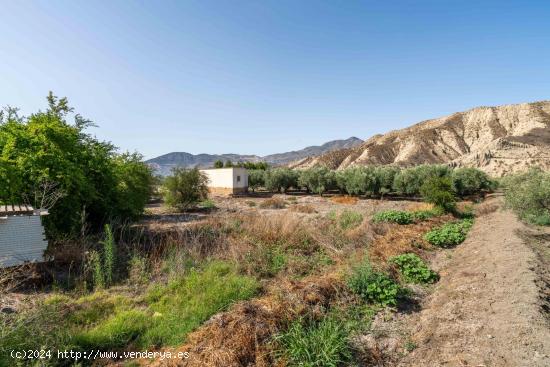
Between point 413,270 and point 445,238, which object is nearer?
point 413,270

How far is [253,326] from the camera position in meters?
4.20

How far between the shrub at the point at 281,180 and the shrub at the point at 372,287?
27.7 metres

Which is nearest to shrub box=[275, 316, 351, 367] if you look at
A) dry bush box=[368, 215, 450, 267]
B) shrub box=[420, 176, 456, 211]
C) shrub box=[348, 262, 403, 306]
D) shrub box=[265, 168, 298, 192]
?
shrub box=[348, 262, 403, 306]

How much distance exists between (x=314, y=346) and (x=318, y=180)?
26.7m

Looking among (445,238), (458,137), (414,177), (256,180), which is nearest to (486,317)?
(445,238)

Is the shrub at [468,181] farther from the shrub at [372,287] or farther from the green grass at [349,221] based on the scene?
the shrub at [372,287]

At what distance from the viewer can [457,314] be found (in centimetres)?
479

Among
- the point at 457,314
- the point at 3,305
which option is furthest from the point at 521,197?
the point at 3,305

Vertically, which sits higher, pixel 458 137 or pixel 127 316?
pixel 458 137

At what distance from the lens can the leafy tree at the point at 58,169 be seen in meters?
7.95

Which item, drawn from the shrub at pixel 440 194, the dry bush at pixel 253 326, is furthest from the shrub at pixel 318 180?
the dry bush at pixel 253 326

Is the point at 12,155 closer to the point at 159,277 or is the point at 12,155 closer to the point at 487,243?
the point at 159,277

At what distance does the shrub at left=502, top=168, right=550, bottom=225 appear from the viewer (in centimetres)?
856

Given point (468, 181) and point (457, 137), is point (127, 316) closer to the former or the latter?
point (468, 181)
